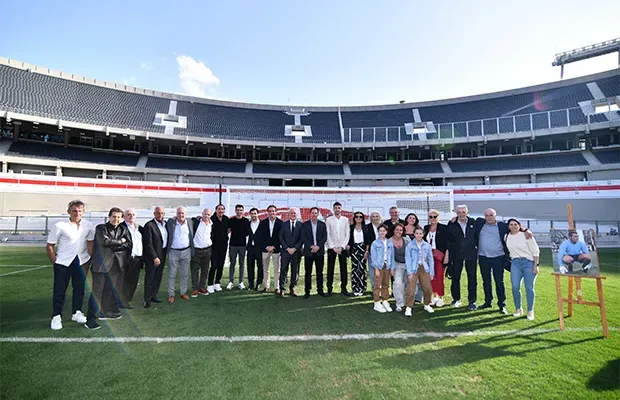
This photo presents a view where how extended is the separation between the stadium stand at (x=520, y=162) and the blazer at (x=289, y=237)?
1156 inches

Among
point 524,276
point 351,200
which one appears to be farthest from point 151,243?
point 351,200

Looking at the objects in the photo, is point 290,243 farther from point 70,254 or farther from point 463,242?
point 70,254

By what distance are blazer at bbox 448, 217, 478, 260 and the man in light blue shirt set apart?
1275 mm

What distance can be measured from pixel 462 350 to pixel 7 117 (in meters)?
34.0

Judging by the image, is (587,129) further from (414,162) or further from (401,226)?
(401,226)

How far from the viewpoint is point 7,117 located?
22.8 m

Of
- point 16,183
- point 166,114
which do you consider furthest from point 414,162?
point 16,183

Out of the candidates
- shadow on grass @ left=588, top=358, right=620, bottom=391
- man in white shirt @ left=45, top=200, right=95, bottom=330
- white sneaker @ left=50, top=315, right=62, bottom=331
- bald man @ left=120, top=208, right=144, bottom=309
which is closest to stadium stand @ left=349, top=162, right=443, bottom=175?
bald man @ left=120, top=208, right=144, bottom=309

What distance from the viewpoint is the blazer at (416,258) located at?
17.0 ft

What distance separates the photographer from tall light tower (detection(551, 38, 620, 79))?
33.0 meters

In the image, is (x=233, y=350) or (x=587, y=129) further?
(x=587, y=129)

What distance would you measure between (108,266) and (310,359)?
375 centimetres

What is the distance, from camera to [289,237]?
6.39m

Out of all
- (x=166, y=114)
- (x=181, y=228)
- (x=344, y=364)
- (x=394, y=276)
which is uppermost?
(x=166, y=114)
